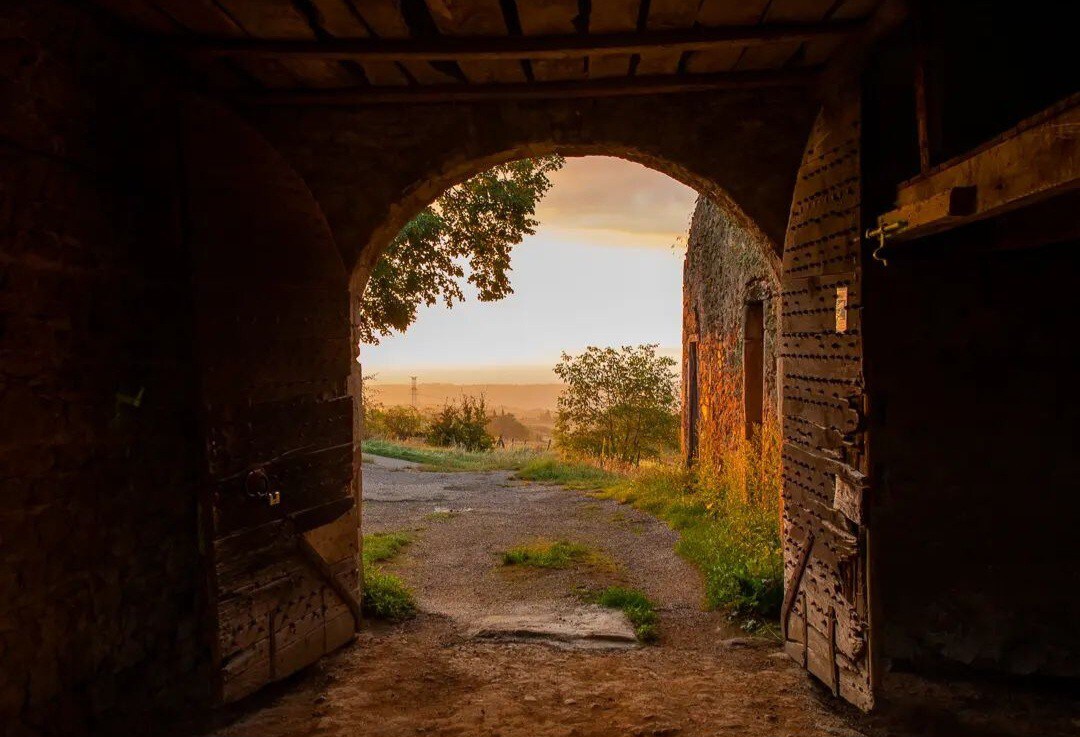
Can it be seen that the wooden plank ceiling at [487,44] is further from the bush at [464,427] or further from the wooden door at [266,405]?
the bush at [464,427]

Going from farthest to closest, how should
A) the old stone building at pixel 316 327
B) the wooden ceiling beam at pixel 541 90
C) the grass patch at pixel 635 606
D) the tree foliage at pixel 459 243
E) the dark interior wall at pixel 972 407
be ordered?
the tree foliage at pixel 459 243 → the grass patch at pixel 635 606 → the wooden ceiling beam at pixel 541 90 → the dark interior wall at pixel 972 407 → the old stone building at pixel 316 327

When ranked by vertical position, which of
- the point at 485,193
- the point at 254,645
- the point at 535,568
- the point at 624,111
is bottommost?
the point at 535,568

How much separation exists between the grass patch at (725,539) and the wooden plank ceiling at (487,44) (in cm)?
352

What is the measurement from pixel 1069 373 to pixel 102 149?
196 inches

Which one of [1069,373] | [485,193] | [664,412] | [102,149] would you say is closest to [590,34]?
[102,149]

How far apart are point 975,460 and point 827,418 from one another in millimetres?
722

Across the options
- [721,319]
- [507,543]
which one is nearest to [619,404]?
[721,319]

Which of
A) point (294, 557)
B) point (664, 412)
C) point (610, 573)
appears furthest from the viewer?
point (664, 412)

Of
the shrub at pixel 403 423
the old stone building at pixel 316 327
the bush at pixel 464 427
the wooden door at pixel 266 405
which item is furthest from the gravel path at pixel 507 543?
the shrub at pixel 403 423

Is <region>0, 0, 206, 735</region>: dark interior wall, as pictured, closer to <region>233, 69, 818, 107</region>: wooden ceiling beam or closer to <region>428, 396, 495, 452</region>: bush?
<region>233, 69, 818, 107</region>: wooden ceiling beam

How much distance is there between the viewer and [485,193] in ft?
31.1

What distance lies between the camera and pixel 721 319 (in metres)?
8.81

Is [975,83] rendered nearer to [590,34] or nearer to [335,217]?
[590,34]

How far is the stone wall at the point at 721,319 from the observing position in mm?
6922
